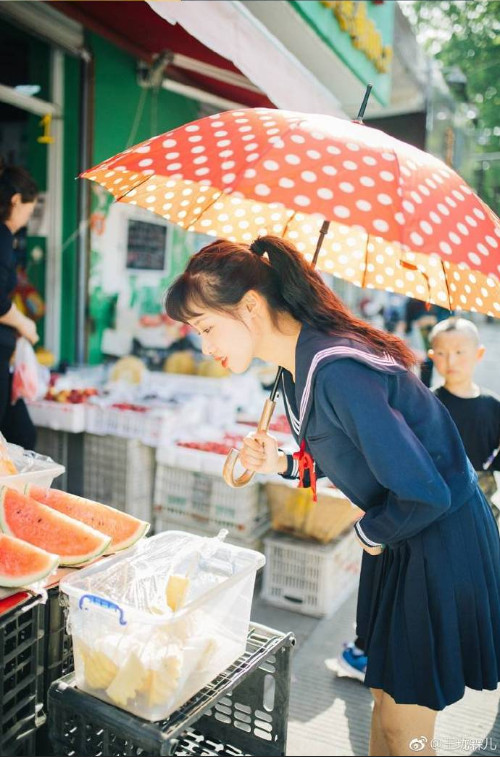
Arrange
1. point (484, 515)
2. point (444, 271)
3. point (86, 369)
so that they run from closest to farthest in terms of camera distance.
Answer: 1. point (484, 515)
2. point (444, 271)
3. point (86, 369)

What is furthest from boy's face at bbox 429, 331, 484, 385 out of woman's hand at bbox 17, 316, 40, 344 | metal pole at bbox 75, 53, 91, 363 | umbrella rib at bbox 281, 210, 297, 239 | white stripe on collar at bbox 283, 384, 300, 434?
metal pole at bbox 75, 53, 91, 363

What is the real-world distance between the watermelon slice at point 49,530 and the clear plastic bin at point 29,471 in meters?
0.09

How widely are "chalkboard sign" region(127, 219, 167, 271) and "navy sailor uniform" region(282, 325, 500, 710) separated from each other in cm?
550

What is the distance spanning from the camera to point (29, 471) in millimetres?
2707

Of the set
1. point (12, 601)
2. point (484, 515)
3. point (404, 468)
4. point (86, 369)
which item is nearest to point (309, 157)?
point (404, 468)

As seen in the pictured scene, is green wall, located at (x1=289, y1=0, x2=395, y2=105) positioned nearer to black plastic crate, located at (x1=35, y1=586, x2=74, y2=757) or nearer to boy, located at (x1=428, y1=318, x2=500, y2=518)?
boy, located at (x1=428, y1=318, x2=500, y2=518)

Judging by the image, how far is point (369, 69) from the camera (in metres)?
9.45

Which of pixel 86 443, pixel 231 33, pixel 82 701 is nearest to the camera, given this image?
pixel 82 701

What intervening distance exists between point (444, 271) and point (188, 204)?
114 centimetres

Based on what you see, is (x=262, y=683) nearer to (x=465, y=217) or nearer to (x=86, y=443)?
(x=465, y=217)

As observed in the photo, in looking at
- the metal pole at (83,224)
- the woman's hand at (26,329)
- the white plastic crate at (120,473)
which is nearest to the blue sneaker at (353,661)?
the white plastic crate at (120,473)

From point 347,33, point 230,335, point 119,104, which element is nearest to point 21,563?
point 230,335

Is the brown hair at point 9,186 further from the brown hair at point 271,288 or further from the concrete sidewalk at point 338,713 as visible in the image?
the concrete sidewalk at point 338,713

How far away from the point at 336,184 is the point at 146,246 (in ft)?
19.5
